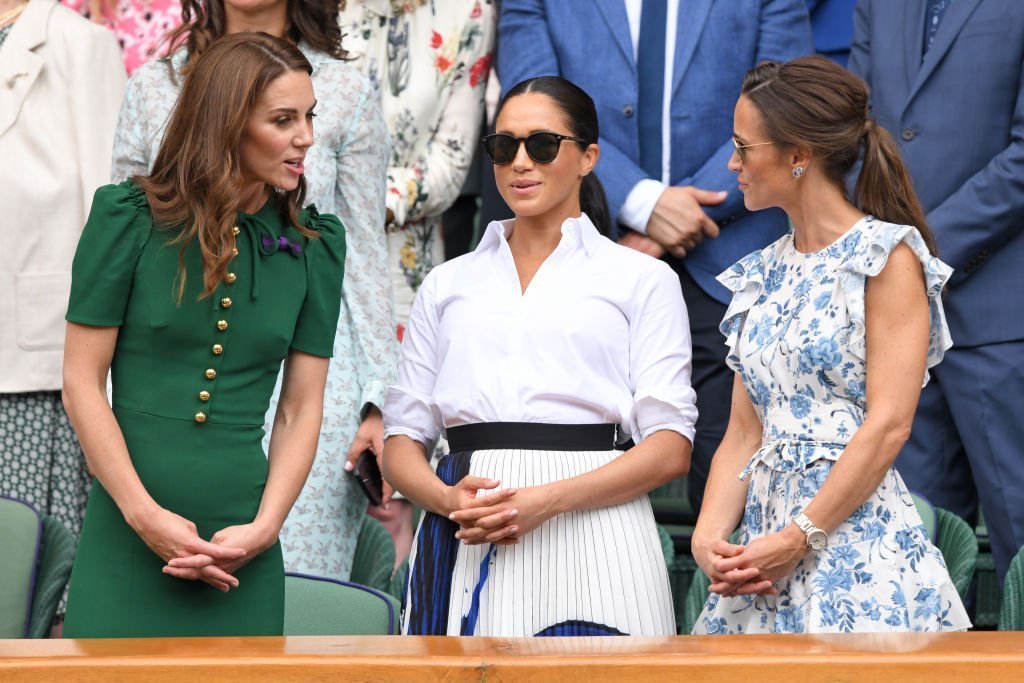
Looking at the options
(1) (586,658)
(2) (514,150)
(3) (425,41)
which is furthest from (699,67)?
(1) (586,658)

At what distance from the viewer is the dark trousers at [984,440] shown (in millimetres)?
3920

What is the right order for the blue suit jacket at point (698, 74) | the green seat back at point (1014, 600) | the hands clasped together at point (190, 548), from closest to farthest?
the hands clasped together at point (190, 548), the green seat back at point (1014, 600), the blue suit jacket at point (698, 74)

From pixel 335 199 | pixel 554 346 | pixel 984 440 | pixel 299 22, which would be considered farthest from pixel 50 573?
pixel 984 440

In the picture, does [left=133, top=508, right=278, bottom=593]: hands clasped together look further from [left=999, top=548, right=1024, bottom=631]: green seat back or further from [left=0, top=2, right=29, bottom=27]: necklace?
[left=0, top=2, right=29, bottom=27]: necklace

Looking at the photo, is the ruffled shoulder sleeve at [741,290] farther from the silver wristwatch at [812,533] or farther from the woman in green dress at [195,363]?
the woman in green dress at [195,363]

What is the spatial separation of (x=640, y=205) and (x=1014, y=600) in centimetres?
141

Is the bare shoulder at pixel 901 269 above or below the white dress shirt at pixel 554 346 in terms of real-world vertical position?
above

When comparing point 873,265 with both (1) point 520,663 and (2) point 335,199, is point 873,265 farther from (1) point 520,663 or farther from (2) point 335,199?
(2) point 335,199

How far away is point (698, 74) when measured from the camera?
14.0 ft

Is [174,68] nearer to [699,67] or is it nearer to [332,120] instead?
[332,120]

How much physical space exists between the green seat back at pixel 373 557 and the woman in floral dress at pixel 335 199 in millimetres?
153

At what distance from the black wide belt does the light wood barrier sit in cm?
109

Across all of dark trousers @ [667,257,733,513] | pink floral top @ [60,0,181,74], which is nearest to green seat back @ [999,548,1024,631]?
dark trousers @ [667,257,733,513]

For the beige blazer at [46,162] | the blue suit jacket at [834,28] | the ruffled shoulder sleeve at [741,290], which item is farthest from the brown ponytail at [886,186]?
the beige blazer at [46,162]
